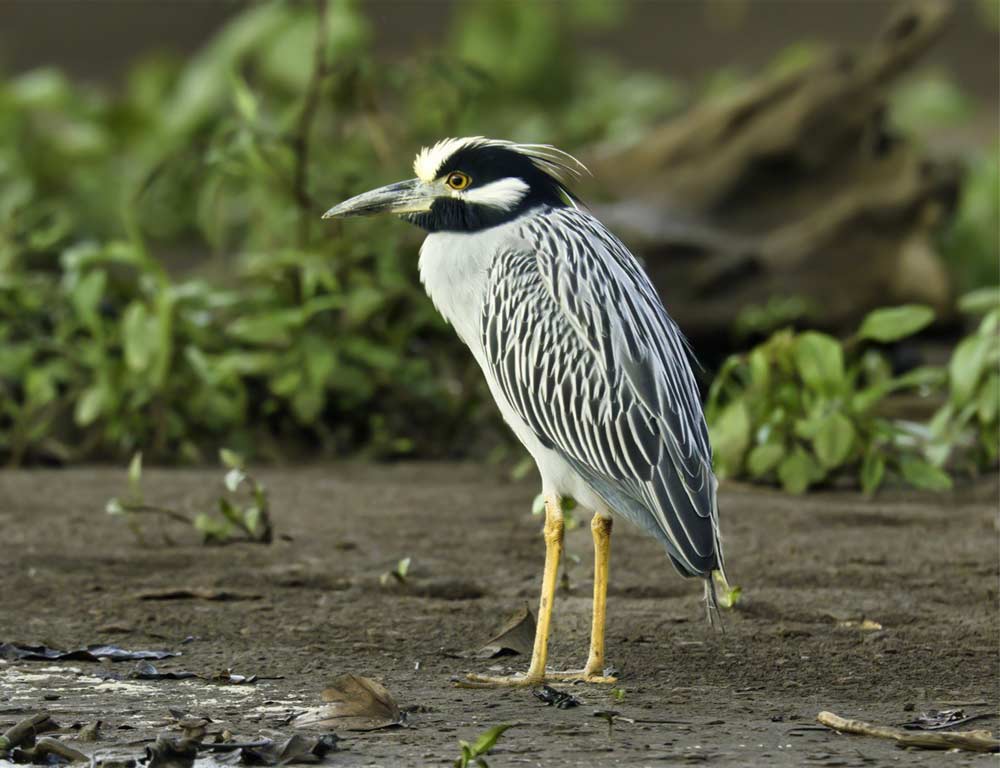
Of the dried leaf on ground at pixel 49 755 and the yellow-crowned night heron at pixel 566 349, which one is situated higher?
the yellow-crowned night heron at pixel 566 349

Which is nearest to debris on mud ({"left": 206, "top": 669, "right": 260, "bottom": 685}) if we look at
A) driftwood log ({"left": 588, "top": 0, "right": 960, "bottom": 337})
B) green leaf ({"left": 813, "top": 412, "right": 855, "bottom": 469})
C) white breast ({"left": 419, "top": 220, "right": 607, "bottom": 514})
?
white breast ({"left": 419, "top": 220, "right": 607, "bottom": 514})

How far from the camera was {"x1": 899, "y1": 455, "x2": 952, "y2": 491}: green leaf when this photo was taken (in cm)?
592

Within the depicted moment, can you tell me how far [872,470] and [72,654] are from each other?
3249 mm

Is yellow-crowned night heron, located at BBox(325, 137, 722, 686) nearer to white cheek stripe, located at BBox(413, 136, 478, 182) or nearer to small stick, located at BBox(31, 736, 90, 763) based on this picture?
white cheek stripe, located at BBox(413, 136, 478, 182)

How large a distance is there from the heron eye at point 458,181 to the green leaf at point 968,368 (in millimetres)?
2717

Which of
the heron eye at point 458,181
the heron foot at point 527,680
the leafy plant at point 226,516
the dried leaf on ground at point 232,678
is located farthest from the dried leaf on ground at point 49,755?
the heron eye at point 458,181

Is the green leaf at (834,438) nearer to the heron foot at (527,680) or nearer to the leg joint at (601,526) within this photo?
the leg joint at (601,526)

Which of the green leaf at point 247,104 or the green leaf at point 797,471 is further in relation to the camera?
the green leaf at point 247,104

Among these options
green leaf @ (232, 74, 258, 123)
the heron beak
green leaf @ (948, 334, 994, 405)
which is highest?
green leaf @ (232, 74, 258, 123)

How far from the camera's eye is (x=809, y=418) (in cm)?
611

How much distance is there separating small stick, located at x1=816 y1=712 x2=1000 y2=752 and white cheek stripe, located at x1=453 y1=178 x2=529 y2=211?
5.40ft

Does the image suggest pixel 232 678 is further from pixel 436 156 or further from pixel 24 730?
pixel 436 156

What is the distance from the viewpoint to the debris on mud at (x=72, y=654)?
4055 millimetres

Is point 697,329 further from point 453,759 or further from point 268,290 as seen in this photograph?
point 453,759
